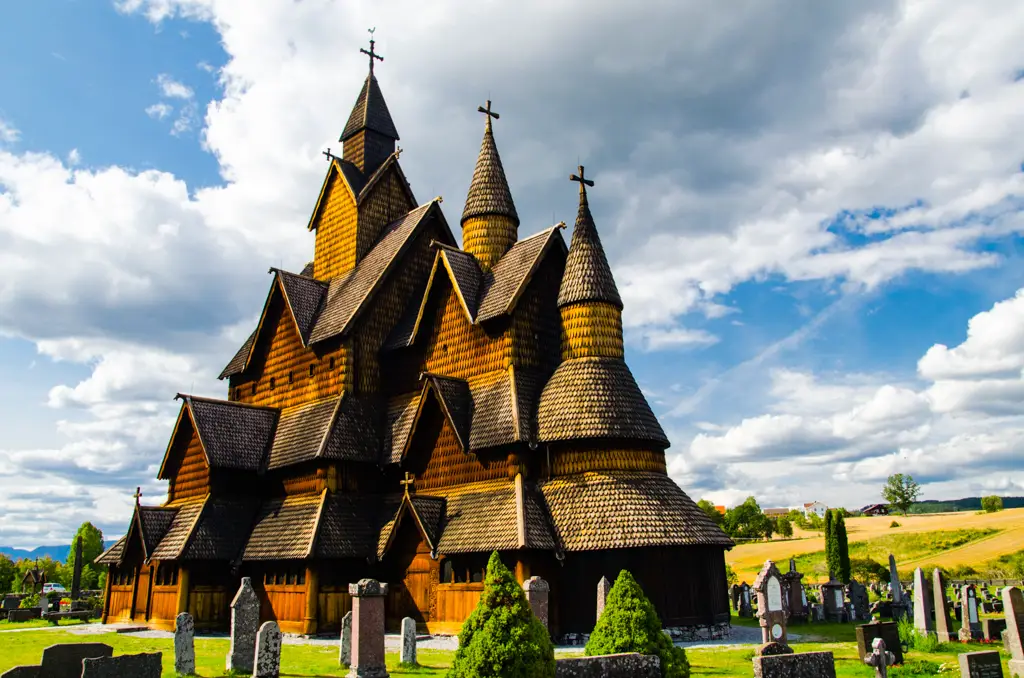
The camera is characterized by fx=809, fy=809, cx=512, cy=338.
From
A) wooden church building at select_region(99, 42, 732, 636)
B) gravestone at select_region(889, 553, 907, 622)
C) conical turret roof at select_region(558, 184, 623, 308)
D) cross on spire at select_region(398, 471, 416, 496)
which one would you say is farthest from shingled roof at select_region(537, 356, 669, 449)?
gravestone at select_region(889, 553, 907, 622)

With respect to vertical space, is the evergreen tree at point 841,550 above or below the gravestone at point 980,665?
above

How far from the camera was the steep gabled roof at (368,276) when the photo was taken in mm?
28031

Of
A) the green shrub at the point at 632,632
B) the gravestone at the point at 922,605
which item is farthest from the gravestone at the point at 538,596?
the gravestone at the point at 922,605

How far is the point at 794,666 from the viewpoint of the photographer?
35.5ft

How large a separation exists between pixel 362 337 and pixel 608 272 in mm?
9041

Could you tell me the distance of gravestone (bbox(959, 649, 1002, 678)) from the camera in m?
A: 11.7

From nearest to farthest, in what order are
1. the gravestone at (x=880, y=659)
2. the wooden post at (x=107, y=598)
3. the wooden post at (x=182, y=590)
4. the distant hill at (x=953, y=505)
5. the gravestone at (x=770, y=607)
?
1. the gravestone at (x=880, y=659)
2. the gravestone at (x=770, y=607)
3. the wooden post at (x=182, y=590)
4. the wooden post at (x=107, y=598)
5. the distant hill at (x=953, y=505)

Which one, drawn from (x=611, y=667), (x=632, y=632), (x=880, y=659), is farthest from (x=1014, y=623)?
(x=611, y=667)

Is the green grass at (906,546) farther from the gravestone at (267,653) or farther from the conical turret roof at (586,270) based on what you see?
the gravestone at (267,653)

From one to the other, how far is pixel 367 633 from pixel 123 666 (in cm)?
354

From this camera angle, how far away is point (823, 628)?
2350 cm

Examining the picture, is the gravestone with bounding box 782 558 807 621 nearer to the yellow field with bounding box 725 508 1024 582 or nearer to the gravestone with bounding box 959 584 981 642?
the gravestone with bounding box 959 584 981 642

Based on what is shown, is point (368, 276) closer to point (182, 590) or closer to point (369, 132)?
point (369, 132)

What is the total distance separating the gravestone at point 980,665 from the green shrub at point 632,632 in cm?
406
